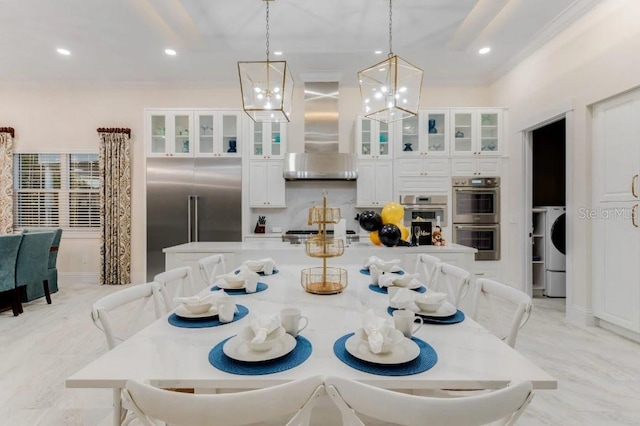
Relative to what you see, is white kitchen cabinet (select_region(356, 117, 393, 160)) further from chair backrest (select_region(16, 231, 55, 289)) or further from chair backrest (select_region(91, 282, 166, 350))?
chair backrest (select_region(16, 231, 55, 289))

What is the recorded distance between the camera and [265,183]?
480 cm

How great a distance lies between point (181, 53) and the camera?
162 inches

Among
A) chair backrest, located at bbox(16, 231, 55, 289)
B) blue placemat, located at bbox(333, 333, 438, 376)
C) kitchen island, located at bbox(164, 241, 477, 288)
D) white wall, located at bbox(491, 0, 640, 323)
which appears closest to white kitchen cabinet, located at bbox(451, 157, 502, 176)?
white wall, located at bbox(491, 0, 640, 323)

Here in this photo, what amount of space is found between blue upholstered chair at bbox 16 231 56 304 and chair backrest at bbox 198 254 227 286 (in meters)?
2.81

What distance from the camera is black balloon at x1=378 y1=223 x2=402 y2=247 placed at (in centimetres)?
281

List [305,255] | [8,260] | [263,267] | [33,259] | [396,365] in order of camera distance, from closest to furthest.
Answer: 1. [396,365]
2. [263,267]
3. [305,255]
4. [8,260]
5. [33,259]

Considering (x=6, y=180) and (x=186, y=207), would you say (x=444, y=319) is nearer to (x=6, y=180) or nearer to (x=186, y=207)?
(x=186, y=207)

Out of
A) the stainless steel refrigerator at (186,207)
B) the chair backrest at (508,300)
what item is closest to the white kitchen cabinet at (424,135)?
the stainless steel refrigerator at (186,207)

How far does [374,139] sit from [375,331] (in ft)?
13.6

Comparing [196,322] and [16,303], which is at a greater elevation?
[196,322]

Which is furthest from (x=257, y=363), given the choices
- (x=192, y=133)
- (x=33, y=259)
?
(x=192, y=133)

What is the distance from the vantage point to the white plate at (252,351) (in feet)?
2.94

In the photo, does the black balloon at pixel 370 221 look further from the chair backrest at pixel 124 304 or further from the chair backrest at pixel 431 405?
the chair backrest at pixel 431 405

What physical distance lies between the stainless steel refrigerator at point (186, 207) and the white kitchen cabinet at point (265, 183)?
25 cm
